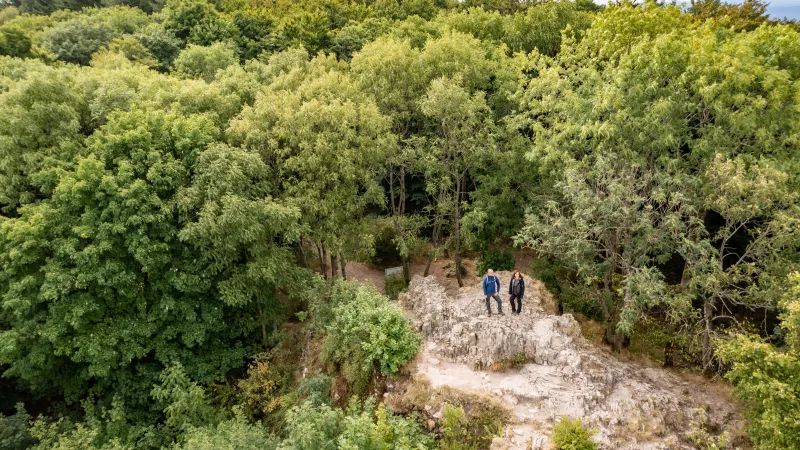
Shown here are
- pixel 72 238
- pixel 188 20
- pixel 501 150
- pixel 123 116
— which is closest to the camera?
pixel 72 238

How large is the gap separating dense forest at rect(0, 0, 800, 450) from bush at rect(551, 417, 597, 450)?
6.77 feet

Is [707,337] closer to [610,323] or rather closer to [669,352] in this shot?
[669,352]

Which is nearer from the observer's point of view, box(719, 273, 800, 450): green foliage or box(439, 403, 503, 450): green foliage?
box(719, 273, 800, 450): green foliage

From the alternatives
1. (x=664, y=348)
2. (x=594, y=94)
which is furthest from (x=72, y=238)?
(x=664, y=348)

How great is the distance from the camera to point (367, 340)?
54.6 feet

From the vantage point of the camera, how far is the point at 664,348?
20.3m

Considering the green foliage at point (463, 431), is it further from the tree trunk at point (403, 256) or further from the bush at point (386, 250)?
the bush at point (386, 250)

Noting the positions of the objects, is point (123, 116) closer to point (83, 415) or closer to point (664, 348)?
point (83, 415)

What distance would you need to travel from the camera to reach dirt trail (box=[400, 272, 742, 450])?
43.4ft

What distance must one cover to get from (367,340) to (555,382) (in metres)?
6.54

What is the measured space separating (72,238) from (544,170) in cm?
2006

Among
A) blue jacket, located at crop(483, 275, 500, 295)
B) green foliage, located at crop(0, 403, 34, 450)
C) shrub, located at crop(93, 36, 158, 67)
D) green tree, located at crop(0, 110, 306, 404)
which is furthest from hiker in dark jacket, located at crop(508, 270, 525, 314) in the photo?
shrub, located at crop(93, 36, 158, 67)

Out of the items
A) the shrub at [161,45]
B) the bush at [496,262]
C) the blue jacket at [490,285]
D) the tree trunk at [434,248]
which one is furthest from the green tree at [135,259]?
the shrub at [161,45]

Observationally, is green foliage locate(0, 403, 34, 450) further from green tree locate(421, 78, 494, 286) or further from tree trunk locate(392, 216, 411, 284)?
green tree locate(421, 78, 494, 286)
